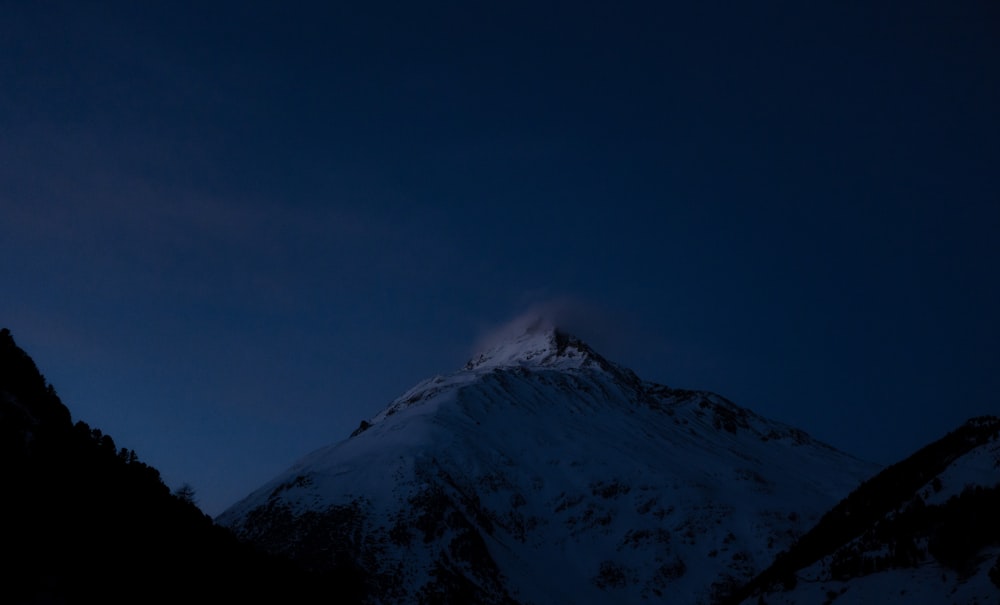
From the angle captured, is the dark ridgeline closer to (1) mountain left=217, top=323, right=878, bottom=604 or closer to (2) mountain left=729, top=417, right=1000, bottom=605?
(1) mountain left=217, top=323, right=878, bottom=604

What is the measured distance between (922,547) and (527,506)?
80085mm

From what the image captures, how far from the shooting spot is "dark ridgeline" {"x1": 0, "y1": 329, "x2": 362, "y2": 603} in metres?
35.8

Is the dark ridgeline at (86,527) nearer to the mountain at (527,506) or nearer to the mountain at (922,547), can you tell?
the mountain at (527,506)

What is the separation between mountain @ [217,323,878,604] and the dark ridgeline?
22.8 m

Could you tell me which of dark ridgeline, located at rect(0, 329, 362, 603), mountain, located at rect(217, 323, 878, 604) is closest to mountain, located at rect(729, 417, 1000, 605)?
dark ridgeline, located at rect(0, 329, 362, 603)

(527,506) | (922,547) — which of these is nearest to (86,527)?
(922,547)

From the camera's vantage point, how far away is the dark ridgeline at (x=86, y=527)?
35812mm

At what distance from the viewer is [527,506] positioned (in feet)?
332

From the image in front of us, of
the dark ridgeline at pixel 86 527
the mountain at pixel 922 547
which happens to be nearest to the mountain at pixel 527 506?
the dark ridgeline at pixel 86 527

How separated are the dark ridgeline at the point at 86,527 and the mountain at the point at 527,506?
897 inches

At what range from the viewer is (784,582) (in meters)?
30.5

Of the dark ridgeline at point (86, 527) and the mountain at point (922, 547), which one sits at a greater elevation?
the dark ridgeline at point (86, 527)

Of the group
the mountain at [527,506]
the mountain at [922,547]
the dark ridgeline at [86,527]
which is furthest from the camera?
the mountain at [527,506]

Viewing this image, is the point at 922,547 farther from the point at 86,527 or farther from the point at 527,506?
the point at 527,506
